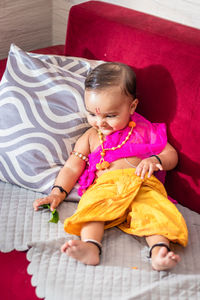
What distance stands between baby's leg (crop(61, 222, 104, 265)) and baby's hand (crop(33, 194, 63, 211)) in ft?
0.51

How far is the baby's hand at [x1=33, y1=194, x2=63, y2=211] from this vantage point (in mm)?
1269

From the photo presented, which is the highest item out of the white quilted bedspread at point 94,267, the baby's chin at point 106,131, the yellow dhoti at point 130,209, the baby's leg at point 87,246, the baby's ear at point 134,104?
the baby's ear at point 134,104

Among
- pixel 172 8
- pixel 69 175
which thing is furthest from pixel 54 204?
pixel 172 8

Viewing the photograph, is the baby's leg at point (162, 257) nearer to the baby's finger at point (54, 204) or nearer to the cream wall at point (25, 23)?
the baby's finger at point (54, 204)

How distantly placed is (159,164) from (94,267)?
389 millimetres

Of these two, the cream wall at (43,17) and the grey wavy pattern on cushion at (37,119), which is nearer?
the grey wavy pattern on cushion at (37,119)

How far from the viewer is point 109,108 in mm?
1264

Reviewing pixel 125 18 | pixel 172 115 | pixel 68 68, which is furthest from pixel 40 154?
pixel 125 18

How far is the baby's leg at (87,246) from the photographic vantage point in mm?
1085

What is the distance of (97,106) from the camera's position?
1269mm

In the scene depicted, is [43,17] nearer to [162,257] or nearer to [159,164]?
[159,164]

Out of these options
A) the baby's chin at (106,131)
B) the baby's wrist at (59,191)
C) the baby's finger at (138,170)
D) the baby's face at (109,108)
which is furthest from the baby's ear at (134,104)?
the baby's wrist at (59,191)

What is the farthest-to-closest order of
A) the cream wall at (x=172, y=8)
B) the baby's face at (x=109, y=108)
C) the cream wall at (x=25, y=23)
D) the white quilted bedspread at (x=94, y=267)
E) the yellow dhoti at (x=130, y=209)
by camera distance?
→ the cream wall at (x=25, y=23), the cream wall at (x=172, y=8), the baby's face at (x=109, y=108), the yellow dhoti at (x=130, y=209), the white quilted bedspread at (x=94, y=267)

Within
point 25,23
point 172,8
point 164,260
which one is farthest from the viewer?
point 25,23
